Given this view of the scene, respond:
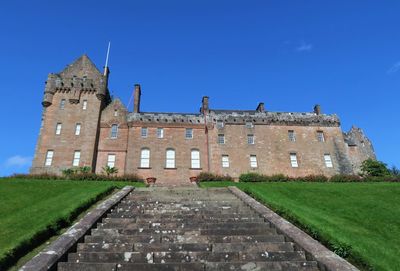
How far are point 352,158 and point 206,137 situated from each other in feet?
63.1

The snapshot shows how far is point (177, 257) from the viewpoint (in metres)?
8.12

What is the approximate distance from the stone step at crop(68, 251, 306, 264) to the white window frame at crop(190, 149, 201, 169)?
29087mm

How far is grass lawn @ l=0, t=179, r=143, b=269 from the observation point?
8.88 metres

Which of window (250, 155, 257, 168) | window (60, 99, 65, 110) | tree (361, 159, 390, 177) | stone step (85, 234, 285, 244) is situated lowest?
stone step (85, 234, 285, 244)

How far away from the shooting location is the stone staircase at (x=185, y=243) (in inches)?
303

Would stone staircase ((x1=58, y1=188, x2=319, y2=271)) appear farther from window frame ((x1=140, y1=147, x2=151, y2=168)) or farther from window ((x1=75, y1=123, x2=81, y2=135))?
window ((x1=75, y1=123, x2=81, y2=135))

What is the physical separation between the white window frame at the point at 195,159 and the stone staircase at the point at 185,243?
24210 millimetres

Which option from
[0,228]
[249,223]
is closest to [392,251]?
[249,223]

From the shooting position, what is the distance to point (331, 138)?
41031mm

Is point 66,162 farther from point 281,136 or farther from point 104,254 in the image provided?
point 104,254

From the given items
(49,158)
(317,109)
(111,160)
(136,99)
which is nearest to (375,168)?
(317,109)

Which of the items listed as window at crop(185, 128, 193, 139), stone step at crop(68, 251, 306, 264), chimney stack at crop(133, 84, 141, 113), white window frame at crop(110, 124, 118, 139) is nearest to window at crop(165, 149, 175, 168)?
window at crop(185, 128, 193, 139)

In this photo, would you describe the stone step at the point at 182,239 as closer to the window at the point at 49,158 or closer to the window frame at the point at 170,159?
the window frame at the point at 170,159

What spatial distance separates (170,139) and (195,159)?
3.89 metres
